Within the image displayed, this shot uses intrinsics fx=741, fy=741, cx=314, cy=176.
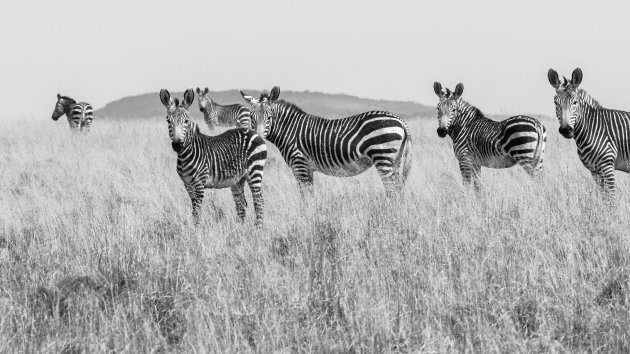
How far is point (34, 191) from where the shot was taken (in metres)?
13.2

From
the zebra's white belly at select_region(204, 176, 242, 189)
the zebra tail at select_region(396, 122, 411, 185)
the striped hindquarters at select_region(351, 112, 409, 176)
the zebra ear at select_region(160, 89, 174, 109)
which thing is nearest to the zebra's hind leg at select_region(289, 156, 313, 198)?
the striped hindquarters at select_region(351, 112, 409, 176)

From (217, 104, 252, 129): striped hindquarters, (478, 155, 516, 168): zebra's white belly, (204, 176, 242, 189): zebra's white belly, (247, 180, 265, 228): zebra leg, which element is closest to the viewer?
(204, 176, 242, 189): zebra's white belly

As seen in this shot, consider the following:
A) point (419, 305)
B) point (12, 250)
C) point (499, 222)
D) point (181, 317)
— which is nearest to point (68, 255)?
point (12, 250)

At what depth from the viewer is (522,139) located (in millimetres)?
11578

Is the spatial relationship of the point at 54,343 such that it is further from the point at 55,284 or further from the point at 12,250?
the point at 12,250

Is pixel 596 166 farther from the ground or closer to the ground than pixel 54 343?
farther from the ground

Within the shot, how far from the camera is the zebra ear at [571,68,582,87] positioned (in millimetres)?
10578

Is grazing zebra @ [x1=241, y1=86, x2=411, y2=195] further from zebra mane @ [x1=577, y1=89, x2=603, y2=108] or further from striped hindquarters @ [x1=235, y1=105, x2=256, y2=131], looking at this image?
striped hindquarters @ [x1=235, y1=105, x2=256, y2=131]

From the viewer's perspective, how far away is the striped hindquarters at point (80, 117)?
24.1 meters

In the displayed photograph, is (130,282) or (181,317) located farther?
(130,282)

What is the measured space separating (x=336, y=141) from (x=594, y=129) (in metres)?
3.95

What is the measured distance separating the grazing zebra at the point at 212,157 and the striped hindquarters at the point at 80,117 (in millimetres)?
14223

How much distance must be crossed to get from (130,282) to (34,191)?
7.04m

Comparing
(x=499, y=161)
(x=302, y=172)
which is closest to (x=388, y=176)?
(x=302, y=172)
